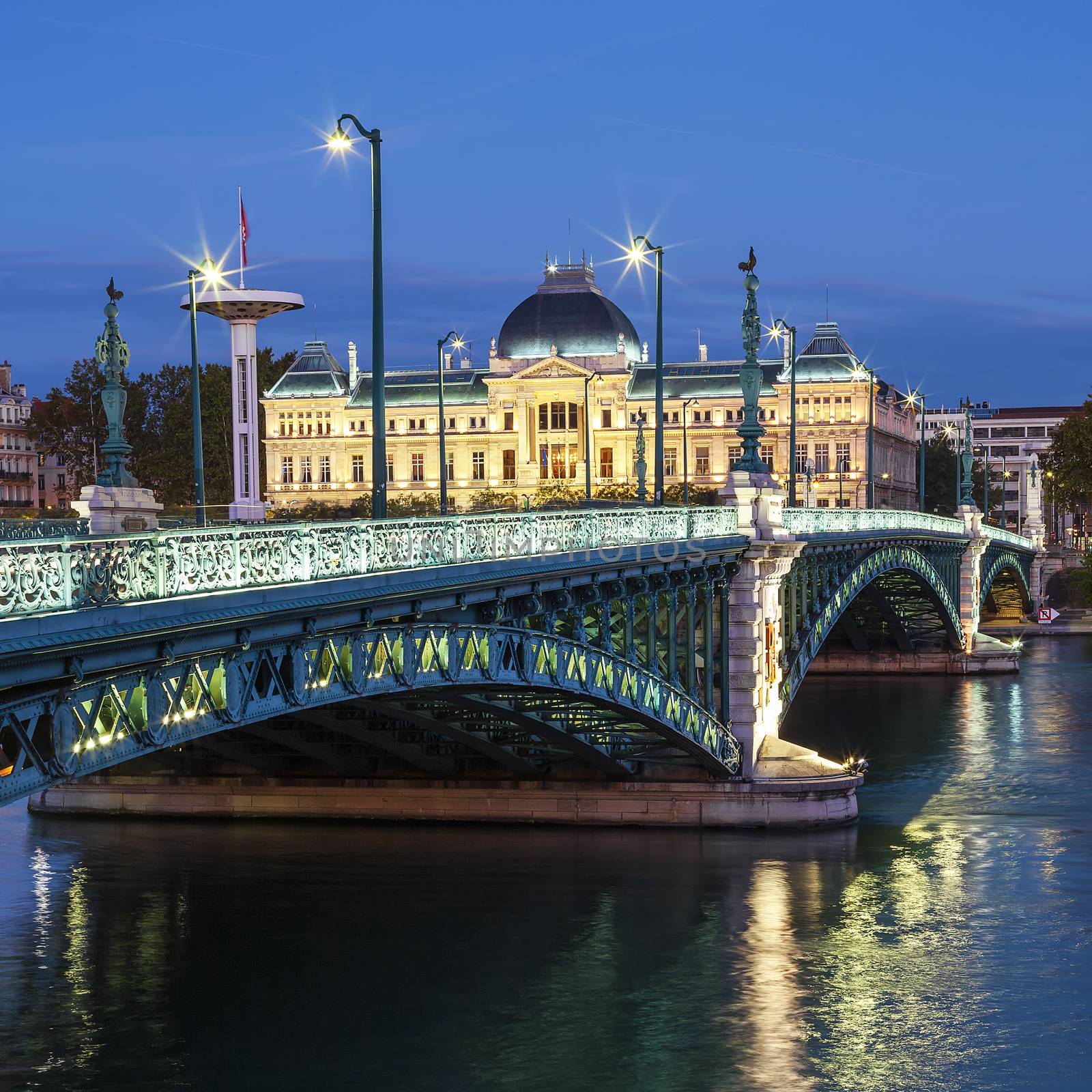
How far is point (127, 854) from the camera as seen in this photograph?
40406 millimetres

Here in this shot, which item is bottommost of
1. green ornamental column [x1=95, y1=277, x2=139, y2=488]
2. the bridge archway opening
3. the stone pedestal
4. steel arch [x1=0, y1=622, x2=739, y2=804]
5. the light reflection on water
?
the light reflection on water

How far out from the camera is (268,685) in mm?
22469

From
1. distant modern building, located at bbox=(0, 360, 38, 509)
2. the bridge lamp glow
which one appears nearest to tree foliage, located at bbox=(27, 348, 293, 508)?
distant modern building, located at bbox=(0, 360, 38, 509)

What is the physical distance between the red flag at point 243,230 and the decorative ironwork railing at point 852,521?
55.0 feet

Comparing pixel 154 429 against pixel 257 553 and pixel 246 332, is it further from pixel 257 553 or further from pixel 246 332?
pixel 257 553

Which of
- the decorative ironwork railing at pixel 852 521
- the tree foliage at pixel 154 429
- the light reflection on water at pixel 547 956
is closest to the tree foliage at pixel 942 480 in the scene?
the tree foliage at pixel 154 429

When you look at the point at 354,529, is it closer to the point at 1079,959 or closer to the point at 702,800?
the point at 1079,959

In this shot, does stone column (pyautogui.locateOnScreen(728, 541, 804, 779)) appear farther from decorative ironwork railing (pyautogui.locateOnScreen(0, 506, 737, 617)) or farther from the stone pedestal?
the stone pedestal

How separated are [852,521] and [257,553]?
4264 centimetres

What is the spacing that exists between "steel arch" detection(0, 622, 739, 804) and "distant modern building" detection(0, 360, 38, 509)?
335ft

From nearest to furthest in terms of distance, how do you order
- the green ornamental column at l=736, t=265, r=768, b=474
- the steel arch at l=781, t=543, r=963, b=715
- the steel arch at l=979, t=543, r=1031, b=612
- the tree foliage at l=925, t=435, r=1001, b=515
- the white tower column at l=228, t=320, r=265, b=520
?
1. the green ornamental column at l=736, t=265, r=768, b=474
2. the white tower column at l=228, t=320, r=265, b=520
3. the steel arch at l=781, t=543, r=963, b=715
4. the steel arch at l=979, t=543, r=1031, b=612
5. the tree foliage at l=925, t=435, r=1001, b=515

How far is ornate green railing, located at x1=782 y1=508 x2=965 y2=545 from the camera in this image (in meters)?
51.3

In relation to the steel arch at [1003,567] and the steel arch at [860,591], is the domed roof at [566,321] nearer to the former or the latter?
the steel arch at [1003,567]

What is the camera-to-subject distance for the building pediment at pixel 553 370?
579ft
